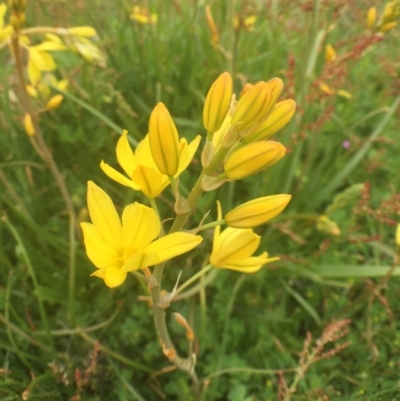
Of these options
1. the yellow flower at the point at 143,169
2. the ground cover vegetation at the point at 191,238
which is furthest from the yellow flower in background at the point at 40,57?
the yellow flower at the point at 143,169

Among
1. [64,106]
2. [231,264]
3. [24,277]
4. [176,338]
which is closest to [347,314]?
[176,338]

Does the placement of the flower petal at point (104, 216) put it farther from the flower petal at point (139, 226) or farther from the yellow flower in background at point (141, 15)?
the yellow flower in background at point (141, 15)

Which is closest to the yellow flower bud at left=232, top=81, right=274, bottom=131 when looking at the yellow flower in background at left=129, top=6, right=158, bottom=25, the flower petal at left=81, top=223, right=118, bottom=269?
the flower petal at left=81, top=223, right=118, bottom=269

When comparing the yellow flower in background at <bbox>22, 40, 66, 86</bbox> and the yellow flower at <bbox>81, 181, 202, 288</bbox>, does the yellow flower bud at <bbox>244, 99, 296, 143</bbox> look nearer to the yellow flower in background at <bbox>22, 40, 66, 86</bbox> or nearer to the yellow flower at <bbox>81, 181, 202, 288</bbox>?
the yellow flower at <bbox>81, 181, 202, 288</bbox>

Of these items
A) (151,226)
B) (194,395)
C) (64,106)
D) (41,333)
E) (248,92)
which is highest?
(248,92)

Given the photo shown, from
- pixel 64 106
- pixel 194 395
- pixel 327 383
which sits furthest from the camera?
pixel 64 106

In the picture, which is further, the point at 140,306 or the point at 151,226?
the point at 140,306

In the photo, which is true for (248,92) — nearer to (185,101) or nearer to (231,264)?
(231,264)
